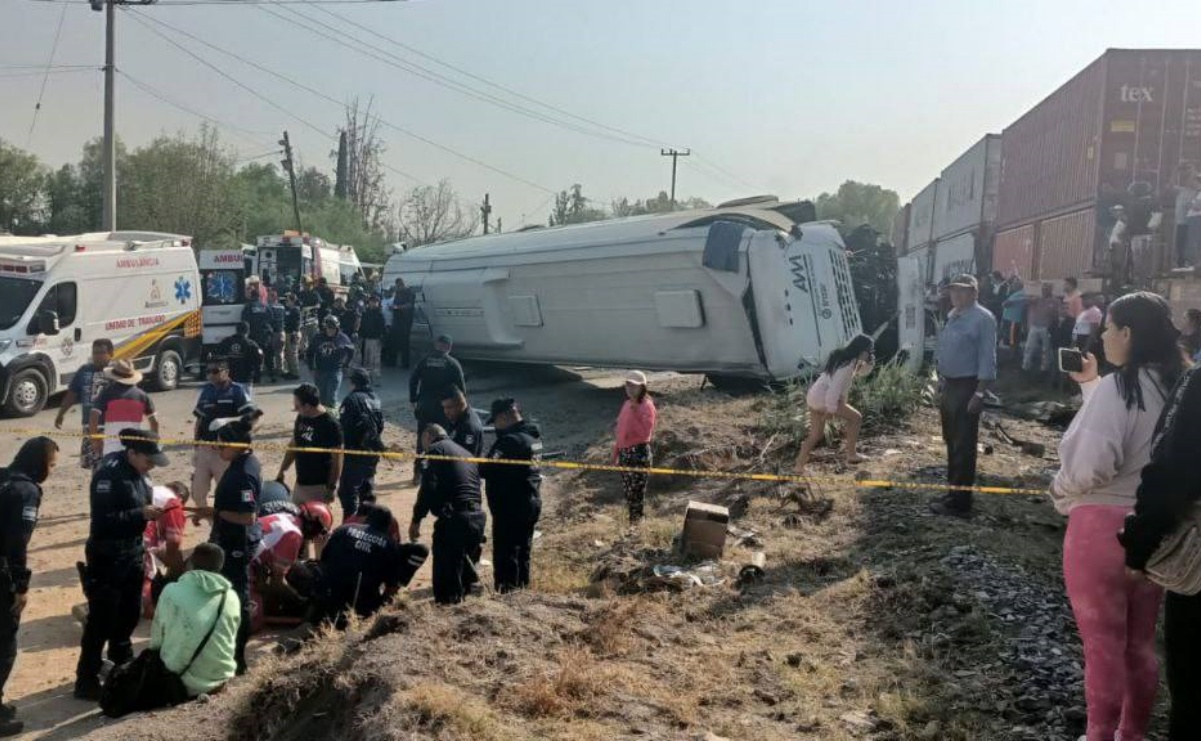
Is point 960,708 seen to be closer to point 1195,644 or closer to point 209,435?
point 1195,644

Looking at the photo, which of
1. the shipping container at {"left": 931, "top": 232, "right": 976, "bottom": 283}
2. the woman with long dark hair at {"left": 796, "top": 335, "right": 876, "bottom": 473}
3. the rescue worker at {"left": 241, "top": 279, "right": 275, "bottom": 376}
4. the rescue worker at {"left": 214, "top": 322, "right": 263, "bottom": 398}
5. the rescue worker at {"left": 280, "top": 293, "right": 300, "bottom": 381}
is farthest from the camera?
the shipping container at {"left": 931, "top": 232, "right": 976, "bottom": 283}

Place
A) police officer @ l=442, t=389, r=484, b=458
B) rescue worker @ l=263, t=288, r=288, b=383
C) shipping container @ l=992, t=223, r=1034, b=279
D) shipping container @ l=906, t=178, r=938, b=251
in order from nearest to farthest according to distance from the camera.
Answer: police officer @ l=442, t=389, r=484, b=458 < rescue worker @ l=263, t=288, r=288, b=383 < shipping container @ l=992, t=223, r=1034, b=279 < shipping container @ l=906, t=178, r=938, b=251

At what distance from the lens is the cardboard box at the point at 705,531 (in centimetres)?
698

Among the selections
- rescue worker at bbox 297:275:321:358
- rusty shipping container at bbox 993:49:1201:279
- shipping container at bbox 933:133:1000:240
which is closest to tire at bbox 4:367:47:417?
rescue worker at bbox 297:275:321:358

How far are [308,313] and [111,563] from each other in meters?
14.9

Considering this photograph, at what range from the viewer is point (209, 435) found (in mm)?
8680

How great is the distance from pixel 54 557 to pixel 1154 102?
53.2ft

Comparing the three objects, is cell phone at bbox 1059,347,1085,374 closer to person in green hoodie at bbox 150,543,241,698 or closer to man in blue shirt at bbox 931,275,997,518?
man in blue shirt at bbox 931,275,997,518

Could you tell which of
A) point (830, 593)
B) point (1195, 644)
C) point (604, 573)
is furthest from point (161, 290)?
point (1195, 644)

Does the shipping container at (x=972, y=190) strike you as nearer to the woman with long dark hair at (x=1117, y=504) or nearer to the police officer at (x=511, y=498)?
the police officer at (x=511, y=498)

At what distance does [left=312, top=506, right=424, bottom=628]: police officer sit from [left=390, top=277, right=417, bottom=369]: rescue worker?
43.6 ft

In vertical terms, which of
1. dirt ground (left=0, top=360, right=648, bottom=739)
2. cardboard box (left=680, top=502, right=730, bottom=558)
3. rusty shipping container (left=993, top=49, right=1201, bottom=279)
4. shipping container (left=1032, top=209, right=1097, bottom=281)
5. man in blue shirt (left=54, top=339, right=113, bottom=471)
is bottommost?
dirt ground (left=0, top=360, right=648, bottom=739)

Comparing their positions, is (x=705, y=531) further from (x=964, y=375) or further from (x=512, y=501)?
(x=964, y=375)

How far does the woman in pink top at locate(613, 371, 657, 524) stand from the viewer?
857cm
